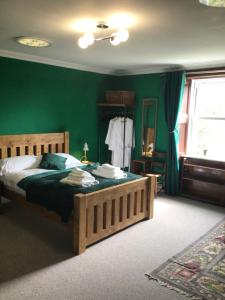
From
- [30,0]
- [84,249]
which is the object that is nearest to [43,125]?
[84,249]

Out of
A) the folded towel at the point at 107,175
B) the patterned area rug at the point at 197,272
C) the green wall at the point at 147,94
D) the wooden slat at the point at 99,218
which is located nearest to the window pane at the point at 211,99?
the green wall at the point at 147,94

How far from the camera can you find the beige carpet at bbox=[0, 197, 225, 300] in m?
2.28

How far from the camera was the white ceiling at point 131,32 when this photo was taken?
2.11m

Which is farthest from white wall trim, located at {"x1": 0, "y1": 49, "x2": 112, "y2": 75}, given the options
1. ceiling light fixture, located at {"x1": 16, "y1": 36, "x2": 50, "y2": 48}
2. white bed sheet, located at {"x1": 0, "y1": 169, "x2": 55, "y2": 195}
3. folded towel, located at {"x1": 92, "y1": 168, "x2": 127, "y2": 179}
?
folded towel, located at {"x1": 92, "y1": 168, "x2": 127, "y2": 179}

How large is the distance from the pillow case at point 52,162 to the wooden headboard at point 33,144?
366mm

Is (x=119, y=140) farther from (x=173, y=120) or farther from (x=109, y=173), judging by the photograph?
(x=109, y=173)

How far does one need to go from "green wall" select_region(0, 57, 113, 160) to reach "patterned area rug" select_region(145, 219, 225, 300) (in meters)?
3.06

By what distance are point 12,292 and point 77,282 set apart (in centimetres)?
55

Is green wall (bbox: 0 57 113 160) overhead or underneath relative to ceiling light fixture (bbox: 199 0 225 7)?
underneath

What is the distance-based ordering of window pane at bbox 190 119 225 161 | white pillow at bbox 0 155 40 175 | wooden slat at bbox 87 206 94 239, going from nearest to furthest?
wooden slat at bbox 87 206 94 239, white pillow at bbox 0 155 40 175, window pane at bbox 190 119 225 161

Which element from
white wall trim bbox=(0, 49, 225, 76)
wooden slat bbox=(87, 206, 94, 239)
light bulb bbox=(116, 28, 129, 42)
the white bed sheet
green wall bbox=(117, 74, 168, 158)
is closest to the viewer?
light bulb bbox=(116, 28, 129, 42)

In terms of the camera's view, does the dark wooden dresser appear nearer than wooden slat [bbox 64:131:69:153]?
Yes

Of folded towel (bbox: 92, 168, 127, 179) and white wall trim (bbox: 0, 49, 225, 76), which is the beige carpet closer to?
folded towel (bbox: 92, 168, 127, 179)

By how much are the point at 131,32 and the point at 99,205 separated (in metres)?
1.91
